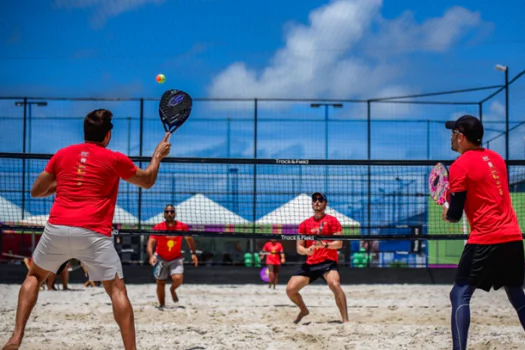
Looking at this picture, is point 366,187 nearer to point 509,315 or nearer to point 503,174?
point 509,315

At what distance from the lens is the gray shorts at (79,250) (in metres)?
4.25

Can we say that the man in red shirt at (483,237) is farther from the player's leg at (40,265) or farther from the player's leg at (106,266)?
the player's leg at (40,265)

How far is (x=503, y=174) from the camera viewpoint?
14.8ft

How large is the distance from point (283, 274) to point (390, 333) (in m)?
8.65

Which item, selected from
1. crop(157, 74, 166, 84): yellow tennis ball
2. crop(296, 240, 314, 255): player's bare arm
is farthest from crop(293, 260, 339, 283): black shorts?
crop(157, 74, 166, 84): yellow tennis ball

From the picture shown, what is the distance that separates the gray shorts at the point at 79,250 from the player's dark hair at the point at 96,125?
66cm

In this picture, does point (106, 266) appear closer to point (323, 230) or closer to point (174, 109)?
point (174, 109)

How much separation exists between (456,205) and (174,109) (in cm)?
229

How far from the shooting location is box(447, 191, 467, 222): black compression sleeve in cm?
437

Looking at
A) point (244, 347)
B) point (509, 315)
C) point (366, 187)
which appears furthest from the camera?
point (366, 187)

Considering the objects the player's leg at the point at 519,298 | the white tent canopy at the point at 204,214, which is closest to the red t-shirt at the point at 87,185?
the player's leg at the point at 519,298

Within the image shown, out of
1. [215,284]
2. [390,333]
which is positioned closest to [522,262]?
[390,333]

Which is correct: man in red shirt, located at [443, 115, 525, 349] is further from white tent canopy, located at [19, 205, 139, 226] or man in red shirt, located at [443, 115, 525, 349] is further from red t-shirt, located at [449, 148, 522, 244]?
white tent canopy, located at [19, 205, 139, 226]

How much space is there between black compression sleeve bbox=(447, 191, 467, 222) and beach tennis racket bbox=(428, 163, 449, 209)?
281 millimetres
